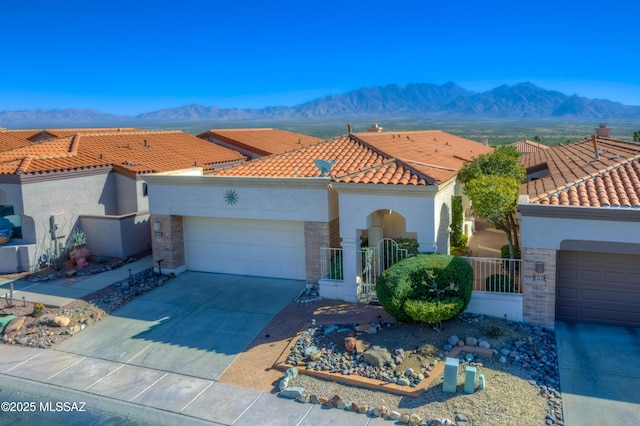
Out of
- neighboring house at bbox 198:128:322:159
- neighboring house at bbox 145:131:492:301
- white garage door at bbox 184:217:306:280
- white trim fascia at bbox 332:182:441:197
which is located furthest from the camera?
neighboring house at bbox 198:128:322:159

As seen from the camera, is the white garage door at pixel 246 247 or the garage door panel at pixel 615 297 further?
the white garage door at pixel 246 247

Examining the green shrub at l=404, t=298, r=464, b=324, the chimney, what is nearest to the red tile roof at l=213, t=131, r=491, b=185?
the green shrub at l=404, t=298, r=464, b=324

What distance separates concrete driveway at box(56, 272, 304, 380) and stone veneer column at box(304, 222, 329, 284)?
27.9 inches

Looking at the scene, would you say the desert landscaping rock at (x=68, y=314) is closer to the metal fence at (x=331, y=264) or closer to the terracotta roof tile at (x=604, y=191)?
the metal fence at (x=331, y=264)

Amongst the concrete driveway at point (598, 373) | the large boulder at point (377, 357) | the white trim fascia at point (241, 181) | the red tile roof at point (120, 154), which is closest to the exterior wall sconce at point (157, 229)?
the white trim fascia at point (241, 181)

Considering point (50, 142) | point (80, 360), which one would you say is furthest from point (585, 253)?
point (50, 142)

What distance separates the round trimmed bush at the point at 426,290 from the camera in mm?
12328

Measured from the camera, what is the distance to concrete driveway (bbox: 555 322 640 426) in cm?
969

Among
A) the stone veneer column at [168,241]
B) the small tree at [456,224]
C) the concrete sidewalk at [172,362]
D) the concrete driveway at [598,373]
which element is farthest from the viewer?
the small tree at [456,224]

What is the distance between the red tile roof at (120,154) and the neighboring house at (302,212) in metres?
5.83

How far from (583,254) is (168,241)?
12.6 m

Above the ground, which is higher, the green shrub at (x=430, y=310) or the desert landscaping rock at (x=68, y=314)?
the green shrub at (x=430, y=310)

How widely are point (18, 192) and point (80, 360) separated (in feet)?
30.3

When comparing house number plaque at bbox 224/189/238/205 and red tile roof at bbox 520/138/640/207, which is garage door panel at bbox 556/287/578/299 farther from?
house number plaque at bbox 224/189/238/205
